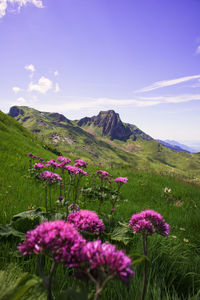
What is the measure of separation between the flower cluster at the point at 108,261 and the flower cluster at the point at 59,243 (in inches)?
2.7

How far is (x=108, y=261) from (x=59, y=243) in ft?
1.23

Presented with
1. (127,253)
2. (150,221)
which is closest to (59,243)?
(150,221)

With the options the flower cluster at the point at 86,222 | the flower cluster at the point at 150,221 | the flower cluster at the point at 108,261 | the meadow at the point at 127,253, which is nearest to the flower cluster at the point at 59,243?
the flower cluster at the point at 108,261

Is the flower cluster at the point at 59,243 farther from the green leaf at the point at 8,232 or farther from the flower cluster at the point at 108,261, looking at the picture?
the green leaf at the point at 8,232

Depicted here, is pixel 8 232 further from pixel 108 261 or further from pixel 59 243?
pixel 108 261

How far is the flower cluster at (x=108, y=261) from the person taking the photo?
1.23 meters

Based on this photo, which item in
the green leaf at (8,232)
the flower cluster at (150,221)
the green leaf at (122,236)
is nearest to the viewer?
the flower cluster at (150,221)

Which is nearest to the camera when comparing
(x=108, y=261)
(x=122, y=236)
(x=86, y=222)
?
(x=108, y=261)

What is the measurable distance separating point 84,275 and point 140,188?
28.4ft

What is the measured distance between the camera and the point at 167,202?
819 cm

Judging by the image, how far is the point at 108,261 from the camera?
1.28 m

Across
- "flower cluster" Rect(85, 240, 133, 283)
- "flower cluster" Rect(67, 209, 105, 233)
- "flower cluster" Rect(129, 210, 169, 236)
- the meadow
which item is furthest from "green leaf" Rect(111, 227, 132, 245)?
"flower cluster" Rect(85, 240, 133, 283)

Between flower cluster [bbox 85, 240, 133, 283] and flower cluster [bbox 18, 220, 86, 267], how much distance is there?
69mm

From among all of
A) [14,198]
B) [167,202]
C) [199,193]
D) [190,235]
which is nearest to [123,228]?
[190,235]
